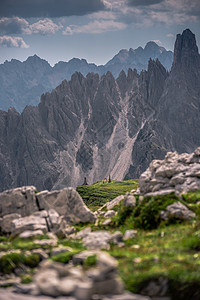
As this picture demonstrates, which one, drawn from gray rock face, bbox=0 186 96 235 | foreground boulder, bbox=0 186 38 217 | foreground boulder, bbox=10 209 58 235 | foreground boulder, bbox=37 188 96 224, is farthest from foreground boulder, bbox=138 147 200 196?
foreground boulder, bbox=0 186 38 217

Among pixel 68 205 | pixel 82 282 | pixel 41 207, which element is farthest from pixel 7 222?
pixel 82 282

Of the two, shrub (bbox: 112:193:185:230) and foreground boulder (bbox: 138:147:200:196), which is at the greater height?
foreground boulder (bbox: 138:147:200:196)

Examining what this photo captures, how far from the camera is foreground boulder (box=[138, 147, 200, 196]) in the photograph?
114 ft

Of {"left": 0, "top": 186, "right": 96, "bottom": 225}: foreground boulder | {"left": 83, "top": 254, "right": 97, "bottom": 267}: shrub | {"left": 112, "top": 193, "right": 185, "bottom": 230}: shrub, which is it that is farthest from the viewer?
{"left": 0, "top": 186, "right": 96, "bottom": 225}: foreground boulder

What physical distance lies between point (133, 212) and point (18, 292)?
51.9 ft

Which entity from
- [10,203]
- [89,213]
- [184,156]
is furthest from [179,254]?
[184,156]

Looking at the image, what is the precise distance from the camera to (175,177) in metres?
35.5

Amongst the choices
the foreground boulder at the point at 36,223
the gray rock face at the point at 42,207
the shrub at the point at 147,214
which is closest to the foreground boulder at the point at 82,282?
the foreground boulder at the point at 36,223

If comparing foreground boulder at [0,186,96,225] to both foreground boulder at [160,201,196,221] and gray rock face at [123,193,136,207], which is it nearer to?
gray rock face at [123,193,136,207]

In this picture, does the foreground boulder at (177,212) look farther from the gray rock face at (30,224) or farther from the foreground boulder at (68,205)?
the foreground boulder at (68,205)

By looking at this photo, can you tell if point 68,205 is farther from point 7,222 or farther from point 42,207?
point 7,222

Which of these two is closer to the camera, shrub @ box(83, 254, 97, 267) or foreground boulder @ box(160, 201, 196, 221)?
shrub @ box(83, 254, 97, 267)

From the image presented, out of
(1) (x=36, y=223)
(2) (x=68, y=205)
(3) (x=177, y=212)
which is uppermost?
(3) (x=177, y=212)

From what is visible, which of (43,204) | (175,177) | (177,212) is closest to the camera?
(177,212)
